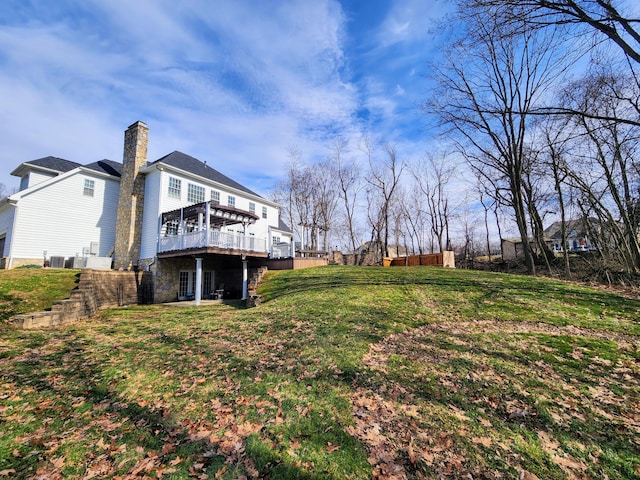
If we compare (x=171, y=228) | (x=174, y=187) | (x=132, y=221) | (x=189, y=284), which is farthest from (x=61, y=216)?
(x=189, y=284)

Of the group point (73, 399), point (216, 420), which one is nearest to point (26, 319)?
point (73, 399)

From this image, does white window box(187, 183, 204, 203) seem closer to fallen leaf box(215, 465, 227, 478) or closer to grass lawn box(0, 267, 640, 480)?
grass lawn box(0, 267, 640, 480)

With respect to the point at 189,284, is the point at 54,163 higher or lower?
higher

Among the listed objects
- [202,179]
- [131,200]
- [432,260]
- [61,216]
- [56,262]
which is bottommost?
[432,260]

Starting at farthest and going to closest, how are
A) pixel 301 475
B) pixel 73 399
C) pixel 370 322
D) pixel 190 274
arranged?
pixel 190 274 → pixel 370 322 → pixel 73 399 → pixel 301 475

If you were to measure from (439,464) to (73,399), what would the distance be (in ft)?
15.4

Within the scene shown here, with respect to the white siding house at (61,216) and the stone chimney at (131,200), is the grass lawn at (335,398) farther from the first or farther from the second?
the white siding house at (61,216)

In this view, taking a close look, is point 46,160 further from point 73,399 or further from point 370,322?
point 370,322

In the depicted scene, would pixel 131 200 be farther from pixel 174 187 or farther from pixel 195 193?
pixel 195 193

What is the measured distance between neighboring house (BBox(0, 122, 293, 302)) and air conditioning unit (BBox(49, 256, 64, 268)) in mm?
105

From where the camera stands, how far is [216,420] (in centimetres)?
350

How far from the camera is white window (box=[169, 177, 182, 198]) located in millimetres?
15832

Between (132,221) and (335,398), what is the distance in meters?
16.0

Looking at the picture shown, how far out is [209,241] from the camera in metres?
13.6
